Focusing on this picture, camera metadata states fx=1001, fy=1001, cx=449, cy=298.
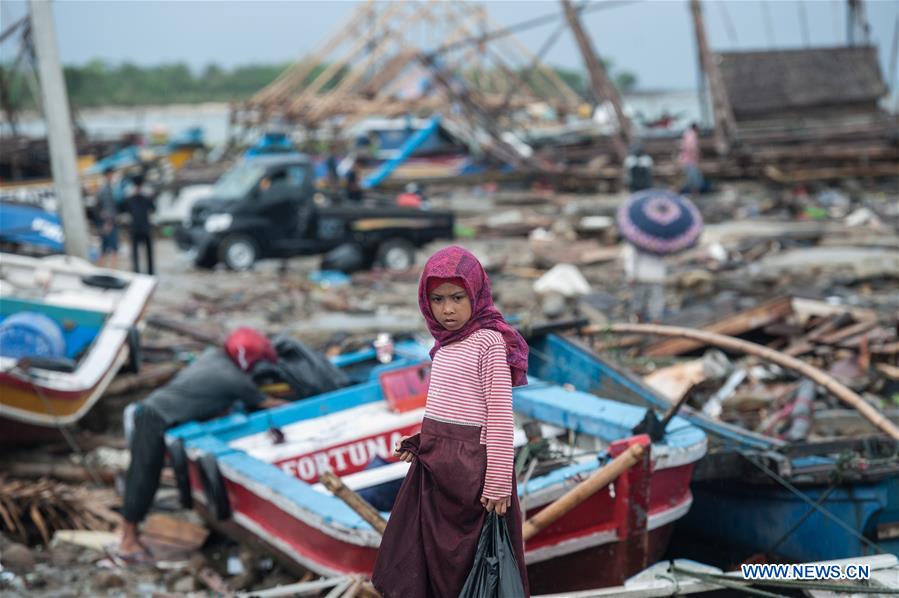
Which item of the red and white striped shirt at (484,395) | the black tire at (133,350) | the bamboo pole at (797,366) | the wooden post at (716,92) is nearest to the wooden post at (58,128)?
the black tire at (133,350)

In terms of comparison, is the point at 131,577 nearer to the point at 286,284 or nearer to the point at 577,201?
the point at 286,284

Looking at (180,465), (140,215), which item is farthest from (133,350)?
(140,215)

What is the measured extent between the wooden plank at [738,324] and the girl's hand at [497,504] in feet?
→ 21.0

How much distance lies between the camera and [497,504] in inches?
133

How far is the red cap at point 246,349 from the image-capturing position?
6.82m

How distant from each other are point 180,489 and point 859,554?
414 cm

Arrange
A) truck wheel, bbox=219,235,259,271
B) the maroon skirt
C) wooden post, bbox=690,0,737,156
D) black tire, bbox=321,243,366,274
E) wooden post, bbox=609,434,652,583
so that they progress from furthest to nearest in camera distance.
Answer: wooden post, bbox=690,0,737,156 < truck wheel, bbox=219,235,259,271 < black tire, bbox=321,243,366,274 < wooden post, bbox=609,434,652,583 < the maroon skirt

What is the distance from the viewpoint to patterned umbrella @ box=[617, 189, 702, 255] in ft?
33.0

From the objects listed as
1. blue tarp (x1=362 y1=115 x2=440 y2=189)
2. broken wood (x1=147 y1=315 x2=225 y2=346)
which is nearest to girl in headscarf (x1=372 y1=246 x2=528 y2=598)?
broken wood (x1=147 y1=315 x2=225 y2=346)

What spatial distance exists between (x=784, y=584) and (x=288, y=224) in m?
13.6

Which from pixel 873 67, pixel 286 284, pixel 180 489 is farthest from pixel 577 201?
pixel 180 489
